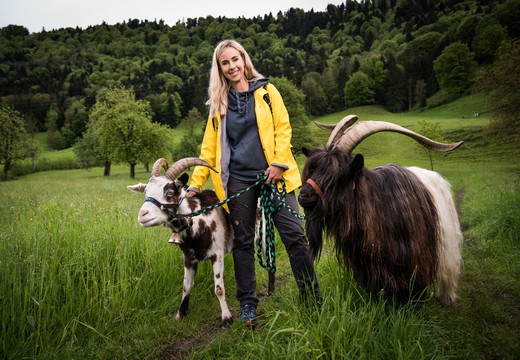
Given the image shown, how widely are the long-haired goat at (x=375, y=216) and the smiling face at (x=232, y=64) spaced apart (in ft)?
3.96

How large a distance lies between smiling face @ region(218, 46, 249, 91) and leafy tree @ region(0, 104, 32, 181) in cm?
4641

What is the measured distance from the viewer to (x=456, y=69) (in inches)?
2463

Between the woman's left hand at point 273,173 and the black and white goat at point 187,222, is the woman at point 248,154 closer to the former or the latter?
the woman's left hand at point 273,173

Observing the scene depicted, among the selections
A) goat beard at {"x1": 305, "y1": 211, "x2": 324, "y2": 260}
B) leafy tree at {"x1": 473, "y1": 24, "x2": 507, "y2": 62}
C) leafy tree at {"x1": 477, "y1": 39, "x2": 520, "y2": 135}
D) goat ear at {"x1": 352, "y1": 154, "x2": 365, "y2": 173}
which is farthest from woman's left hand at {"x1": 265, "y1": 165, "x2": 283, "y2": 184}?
leafy tree at {"x1": 473, "y1": 24, "x2": 507, "y2": 62}

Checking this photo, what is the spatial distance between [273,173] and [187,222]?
1.40 meters

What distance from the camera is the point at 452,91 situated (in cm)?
6197

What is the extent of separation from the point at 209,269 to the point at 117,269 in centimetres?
131

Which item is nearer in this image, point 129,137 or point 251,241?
point 251,241

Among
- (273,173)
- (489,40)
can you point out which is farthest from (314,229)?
(489,40)

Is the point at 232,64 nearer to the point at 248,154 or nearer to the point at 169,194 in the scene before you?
the point at 248,154

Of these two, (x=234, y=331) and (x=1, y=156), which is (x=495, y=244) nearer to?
(x=234, y=331)

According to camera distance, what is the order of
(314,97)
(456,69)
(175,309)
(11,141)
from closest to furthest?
(175,309)
(11,141)
(456,69)
(314,97)

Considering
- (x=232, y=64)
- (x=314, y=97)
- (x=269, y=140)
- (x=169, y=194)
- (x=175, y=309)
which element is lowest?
(x=175, y=309)

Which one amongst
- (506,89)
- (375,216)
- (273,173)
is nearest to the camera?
(375,216)
